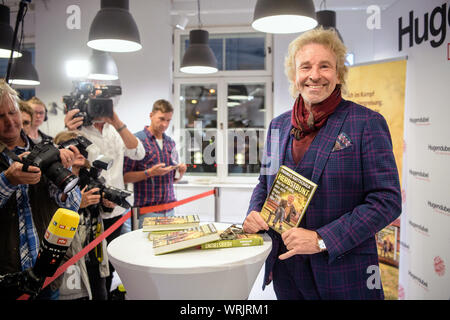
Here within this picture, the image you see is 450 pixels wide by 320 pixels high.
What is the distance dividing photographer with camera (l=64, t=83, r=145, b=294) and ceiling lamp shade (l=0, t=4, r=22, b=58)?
52cm

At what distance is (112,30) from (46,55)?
78 cm

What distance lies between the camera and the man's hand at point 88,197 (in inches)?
74.7

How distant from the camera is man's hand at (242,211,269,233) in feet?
3.97

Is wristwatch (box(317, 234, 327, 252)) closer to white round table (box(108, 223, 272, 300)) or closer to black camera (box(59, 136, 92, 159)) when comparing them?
white round table (box(108, 223, 272, 300))

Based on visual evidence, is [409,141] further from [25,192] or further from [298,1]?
[25,192]

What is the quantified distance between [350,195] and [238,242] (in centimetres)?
42

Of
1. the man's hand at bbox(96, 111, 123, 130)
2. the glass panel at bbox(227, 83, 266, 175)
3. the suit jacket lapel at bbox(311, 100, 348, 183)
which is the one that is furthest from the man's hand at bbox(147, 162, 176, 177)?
the glass panel at bbox(227, 83, 266, 175)

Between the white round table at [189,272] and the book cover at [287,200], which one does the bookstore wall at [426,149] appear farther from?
the white round table at [189,272]

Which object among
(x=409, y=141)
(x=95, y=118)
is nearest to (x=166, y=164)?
(x=95, y=118)

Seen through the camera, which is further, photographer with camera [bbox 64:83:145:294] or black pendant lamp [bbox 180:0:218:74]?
black pendant lamp [bbox 180:0:218:74]

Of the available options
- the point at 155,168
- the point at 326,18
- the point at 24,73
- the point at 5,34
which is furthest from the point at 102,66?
the point at 326,18

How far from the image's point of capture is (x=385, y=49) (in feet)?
9.85

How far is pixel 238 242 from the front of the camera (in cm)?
115

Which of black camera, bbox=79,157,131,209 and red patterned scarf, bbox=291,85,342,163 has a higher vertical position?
red patterned scarf, bbox=291,85,342,163
